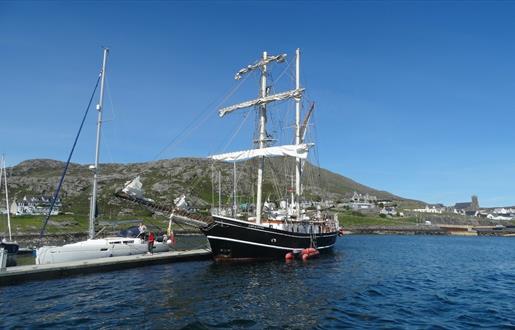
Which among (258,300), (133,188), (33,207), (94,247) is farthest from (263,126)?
(33,207)

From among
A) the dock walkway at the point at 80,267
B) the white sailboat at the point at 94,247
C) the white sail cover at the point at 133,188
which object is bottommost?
the dock walkway at the point at 80,267

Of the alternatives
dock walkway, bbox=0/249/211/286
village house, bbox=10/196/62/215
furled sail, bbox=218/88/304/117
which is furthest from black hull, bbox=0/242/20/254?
village house, bbox=10/196/62/215

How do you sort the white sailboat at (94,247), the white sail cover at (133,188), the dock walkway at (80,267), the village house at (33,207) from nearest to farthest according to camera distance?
1. the dock walkway at (80,267)
2. the white sailboat at (94,247)
3. the white sail cover at (133,188)
4. the village house at (33,207)

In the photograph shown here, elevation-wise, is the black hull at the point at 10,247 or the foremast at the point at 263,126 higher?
the foremast at the point at 263,126

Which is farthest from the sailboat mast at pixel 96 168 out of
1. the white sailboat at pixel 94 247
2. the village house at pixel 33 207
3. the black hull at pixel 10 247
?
the village house at pixel 33 207

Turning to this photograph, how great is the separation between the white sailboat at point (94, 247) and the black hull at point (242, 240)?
7661mm

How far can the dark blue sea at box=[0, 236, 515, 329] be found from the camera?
18125 millimetres

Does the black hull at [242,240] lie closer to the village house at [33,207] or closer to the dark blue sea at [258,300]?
the dark blue sea at [258,300]

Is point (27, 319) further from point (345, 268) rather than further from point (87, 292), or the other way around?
point (345, 268)

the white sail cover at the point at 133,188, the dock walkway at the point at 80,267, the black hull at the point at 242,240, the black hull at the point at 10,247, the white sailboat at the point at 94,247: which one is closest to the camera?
the dock walkway at the point at 80,267

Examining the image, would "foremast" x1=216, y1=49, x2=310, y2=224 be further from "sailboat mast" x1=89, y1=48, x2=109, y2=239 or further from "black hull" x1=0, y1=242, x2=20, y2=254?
"black hull" x1=0, y1=242, x2=20, y2=254

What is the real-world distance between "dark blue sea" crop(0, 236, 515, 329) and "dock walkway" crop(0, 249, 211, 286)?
3.81 feet

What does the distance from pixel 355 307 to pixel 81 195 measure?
17017 cm

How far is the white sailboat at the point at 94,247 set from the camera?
3256 centimetres
